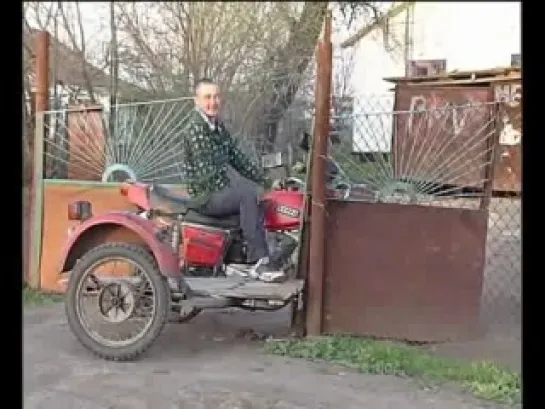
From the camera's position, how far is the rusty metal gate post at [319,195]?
586 centimetres

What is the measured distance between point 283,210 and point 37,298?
246cm

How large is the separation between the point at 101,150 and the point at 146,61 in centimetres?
417

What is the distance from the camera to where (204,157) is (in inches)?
230

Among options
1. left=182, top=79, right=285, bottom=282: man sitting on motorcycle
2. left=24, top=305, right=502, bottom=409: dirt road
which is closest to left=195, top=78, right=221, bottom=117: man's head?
left=182, top=79, right=285, bottom=282: man sitting on motorcycle

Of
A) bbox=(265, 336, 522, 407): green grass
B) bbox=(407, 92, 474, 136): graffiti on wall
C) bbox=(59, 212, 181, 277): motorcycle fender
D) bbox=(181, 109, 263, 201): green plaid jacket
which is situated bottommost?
bbox=(265, 336, 522, 407): green grass

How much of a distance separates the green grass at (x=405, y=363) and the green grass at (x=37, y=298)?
2252 mm

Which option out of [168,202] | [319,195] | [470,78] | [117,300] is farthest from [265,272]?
[470,78]

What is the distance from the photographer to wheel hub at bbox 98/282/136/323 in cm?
551

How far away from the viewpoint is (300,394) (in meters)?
4.71

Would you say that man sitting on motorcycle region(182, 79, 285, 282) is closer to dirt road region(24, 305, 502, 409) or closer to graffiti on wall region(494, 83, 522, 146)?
dirt road region(24, 305, 502, 409)

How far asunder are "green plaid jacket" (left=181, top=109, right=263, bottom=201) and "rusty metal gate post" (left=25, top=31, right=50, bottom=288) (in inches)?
66.7

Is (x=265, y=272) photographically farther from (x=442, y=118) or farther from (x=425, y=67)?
(x=425, y=67)
